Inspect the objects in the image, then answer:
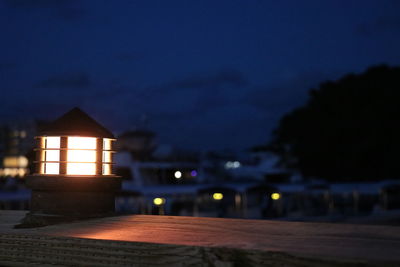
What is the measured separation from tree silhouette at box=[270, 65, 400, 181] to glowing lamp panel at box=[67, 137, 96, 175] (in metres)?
39.5

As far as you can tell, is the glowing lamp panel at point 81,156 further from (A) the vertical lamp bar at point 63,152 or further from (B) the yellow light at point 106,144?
(B) the yellow light at point 106,144

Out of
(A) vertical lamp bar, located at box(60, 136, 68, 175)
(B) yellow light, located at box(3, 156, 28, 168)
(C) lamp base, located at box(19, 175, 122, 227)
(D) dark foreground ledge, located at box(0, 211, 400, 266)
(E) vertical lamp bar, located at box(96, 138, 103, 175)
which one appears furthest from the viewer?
(B) yellow light, located at box(3, 156, 28, 168)

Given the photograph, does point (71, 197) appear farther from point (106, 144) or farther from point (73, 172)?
point (106, 144)

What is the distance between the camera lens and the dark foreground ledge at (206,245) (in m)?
1.70

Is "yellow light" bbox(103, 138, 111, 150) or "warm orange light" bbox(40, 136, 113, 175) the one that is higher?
"yellow light" bbox(103, 138, 111, 150)

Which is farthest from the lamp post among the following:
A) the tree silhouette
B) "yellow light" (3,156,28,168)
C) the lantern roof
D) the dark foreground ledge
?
"yellow light" (3,156,28,168)

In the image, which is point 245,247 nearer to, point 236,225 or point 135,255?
point 135,255

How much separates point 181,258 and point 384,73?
160ft

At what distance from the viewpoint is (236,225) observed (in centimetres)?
259

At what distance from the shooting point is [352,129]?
42.5 meters

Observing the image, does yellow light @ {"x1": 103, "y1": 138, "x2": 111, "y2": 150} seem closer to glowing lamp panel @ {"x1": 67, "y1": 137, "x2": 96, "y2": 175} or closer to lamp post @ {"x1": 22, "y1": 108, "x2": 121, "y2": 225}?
lamp post @ {"x1": 22, "y1": 108, "x2": 121, "y2": 225}

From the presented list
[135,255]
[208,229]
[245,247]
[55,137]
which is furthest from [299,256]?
[55,137]

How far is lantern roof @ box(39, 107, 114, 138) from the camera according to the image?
3615 millimetres

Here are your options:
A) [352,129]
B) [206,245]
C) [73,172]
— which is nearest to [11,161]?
[352,129]
